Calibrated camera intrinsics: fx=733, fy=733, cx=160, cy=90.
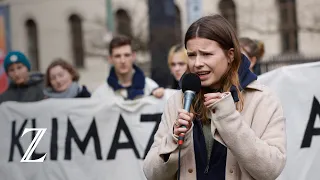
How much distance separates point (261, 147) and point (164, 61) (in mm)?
5094

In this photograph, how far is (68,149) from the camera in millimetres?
6480

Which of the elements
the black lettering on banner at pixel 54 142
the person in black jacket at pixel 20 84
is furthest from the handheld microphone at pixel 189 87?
the person in black jacket at pixel 20 84

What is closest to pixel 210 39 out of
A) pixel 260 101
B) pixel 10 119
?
pixel 260 101

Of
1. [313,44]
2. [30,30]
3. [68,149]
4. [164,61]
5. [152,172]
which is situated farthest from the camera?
[30,30]

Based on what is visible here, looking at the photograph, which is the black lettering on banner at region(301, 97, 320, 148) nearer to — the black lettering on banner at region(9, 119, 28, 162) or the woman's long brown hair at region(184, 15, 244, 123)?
the black lettering on banner at region(9, 119, 28, 162)

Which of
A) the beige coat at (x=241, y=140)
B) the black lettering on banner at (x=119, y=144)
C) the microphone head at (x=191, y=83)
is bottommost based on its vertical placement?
the black lettering on banner at (x=119, y=144)

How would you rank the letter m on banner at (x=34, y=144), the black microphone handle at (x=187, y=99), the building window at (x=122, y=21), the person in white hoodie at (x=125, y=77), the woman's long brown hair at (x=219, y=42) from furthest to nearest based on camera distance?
1. the building window at (x=122, y=21)
2. the person in white hoodie at (x=125, y=77)
3. the letter m on banner at (x=34, y=144)
4. the woman's long brown hair at (x=219, y=42)
5. the black microphone handle at (x=187, y=99)

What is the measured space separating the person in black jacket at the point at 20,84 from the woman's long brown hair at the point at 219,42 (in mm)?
4016

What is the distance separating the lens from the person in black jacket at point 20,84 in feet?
23.0

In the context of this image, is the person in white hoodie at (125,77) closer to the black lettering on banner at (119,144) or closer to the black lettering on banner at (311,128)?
the black lettering on banner at (119,144)

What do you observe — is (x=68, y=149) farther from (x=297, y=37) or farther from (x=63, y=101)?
(x=297, y=37)

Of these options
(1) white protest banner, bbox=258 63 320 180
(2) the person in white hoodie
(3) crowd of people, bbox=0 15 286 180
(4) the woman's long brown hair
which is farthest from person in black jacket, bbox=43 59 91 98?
(4) the woman's long brown hair

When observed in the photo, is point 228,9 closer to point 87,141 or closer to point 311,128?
point 87,141

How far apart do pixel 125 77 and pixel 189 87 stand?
352cm
